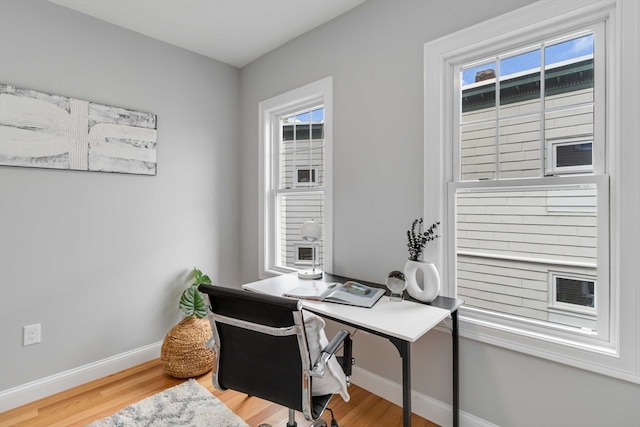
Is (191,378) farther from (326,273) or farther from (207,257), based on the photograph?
(326,273)

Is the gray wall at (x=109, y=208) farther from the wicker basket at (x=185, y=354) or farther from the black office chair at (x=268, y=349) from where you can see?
the black office chair at (x=268, y=349)

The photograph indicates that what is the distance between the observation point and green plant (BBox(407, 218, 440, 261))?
1.73 meters

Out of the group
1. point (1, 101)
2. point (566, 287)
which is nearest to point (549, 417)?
point (566, 287)

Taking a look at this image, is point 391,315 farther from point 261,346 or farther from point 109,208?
point 109,208

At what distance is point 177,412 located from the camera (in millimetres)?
1897

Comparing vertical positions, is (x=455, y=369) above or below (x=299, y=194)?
below

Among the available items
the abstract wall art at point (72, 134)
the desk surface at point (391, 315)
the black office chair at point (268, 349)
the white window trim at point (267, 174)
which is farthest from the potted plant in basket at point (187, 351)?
the abstract wall art at point (72, 134)

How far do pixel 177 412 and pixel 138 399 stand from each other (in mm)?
382

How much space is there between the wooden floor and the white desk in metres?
0.49

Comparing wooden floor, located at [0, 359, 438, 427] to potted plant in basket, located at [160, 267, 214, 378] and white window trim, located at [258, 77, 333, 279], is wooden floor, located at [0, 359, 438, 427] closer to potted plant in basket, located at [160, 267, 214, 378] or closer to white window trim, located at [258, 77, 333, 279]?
potted plant in basket, located at [160, 267, 214, 378]


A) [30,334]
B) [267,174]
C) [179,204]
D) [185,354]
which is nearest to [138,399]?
[185,354]

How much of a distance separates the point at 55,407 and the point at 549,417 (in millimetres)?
2900

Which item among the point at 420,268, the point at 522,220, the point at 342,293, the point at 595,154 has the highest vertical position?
the point at 595,154

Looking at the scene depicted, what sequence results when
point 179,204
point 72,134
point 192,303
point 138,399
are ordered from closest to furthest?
point 138,399 → point 72,134 → point 192,303 → point 179,204
